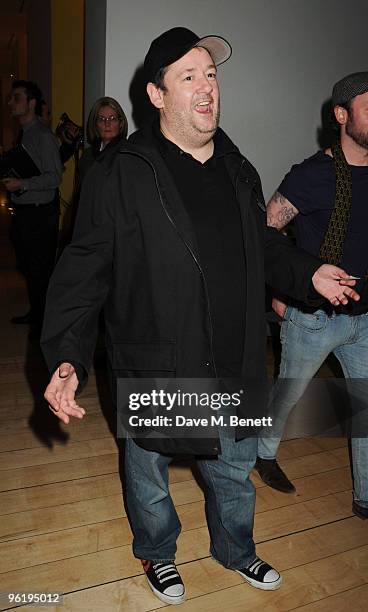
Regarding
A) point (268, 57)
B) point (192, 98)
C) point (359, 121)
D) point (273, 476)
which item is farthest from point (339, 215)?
point (268, 57)

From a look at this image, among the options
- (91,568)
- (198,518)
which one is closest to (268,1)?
(198,518)

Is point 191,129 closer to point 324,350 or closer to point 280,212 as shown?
point 280,212

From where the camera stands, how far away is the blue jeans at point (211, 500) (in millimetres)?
1679

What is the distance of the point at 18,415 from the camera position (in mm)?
2979

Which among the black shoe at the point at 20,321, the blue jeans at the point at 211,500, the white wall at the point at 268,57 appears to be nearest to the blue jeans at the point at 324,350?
the blue jeans at the point at 211,500

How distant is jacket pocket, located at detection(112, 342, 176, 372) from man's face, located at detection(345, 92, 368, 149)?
1028 millimetres

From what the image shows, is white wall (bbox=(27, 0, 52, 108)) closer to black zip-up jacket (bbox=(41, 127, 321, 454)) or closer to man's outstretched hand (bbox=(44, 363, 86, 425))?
black zip-up jacket (bbox=(41, 127, 321, 454))

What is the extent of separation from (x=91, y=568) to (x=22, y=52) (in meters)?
13.9

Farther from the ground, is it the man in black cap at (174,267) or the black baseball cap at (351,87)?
the black baseball cap at (351,87)

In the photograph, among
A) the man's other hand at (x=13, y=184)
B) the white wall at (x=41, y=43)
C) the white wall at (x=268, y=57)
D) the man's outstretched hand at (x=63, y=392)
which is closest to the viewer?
the man's outstretched hand at (x=63, y=392)

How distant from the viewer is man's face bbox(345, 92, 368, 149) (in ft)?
6.39

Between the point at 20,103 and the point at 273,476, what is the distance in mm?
2841

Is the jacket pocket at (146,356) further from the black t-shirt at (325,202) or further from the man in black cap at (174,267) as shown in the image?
the black t-shirt at (325,202)

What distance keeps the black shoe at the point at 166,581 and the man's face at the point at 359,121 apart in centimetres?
156
